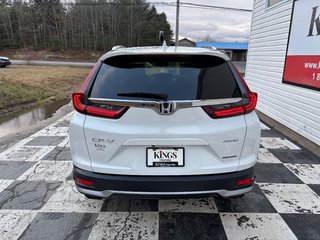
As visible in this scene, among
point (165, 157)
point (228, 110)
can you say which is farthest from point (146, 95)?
point (228, 110)

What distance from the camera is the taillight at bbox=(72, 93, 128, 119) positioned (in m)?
2.04

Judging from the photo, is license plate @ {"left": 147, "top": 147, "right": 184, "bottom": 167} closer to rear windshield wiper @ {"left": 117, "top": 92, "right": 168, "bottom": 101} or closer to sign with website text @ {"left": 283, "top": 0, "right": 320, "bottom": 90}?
rear windshield wiper @ {"left": 117, "top": 92, "right": 168, "bottom": 101}

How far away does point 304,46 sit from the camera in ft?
16.5

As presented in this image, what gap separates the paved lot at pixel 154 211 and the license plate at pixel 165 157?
28.6 inches

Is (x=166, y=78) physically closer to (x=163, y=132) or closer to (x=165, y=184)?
(x=163, y=132)

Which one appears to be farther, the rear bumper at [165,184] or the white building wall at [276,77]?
the white building wall at [276,77]

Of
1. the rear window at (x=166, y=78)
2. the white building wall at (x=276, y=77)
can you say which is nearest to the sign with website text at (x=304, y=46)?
the white building wall at (x=276, y=77)

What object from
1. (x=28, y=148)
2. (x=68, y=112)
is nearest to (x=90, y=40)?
(x=68, y=112)

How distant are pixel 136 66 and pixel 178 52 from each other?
1.27ft

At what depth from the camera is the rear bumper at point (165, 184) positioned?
6.73 feet

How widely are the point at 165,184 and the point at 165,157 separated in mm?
216

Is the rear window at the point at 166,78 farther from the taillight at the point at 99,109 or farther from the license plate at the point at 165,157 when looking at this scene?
the license plate at the point at 165,157

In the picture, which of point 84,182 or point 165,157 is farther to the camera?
point 84,182

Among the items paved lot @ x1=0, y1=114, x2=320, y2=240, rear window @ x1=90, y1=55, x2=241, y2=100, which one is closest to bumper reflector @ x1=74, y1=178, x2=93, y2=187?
paved lot @ x1=0, y1=114, x2=320, y2=240
